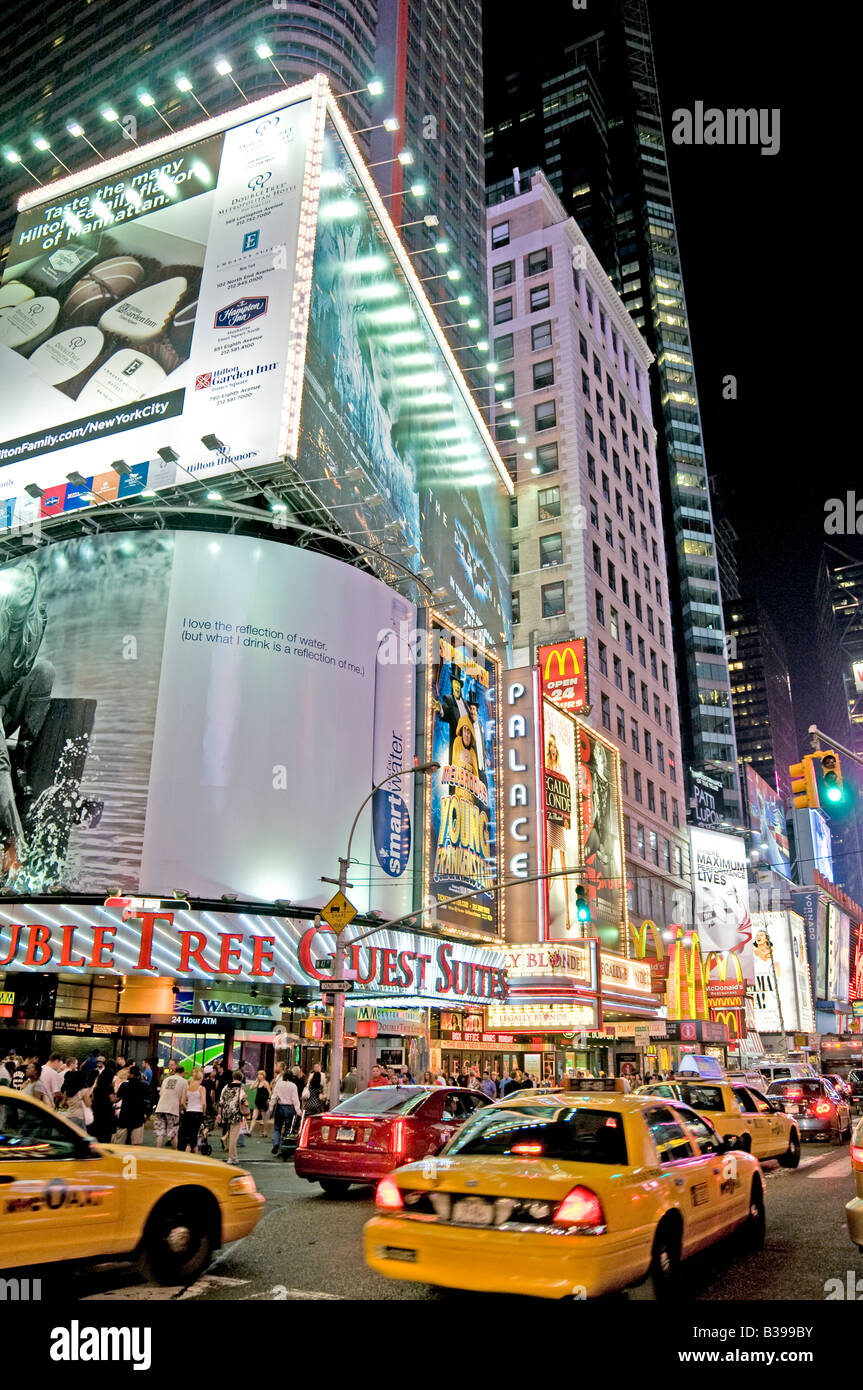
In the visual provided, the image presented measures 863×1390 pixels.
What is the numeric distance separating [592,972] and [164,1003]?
1839cm

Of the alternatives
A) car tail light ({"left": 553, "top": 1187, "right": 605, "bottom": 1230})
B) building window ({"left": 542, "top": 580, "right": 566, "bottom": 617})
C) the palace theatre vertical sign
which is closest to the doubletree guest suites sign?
the palace theatre vertical sign

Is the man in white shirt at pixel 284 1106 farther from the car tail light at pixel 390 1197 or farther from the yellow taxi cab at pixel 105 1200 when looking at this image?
the car tail light at pixel 390 1197

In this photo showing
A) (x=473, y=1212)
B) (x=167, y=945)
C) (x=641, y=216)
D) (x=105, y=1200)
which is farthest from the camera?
(x=641, y=216)

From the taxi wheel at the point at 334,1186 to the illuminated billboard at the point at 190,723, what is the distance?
48.5ft

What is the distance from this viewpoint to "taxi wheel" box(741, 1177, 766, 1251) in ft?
31.4

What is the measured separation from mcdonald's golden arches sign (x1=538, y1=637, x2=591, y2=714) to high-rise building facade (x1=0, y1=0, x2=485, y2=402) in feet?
57.5

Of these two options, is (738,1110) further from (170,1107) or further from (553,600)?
(553,600)

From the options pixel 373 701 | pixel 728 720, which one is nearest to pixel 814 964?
pixel 728 720

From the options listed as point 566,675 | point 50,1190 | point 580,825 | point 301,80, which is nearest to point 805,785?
point 50,1190

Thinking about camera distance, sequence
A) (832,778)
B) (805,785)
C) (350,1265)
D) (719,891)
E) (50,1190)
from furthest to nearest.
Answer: (719,891) → (805,785) → (832,778) → (350,1265) → (50,1190)

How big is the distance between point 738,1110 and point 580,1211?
10.7 meters

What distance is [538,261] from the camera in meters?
69.4

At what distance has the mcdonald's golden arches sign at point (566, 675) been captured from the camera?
154 ft

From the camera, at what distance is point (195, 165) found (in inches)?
1515
